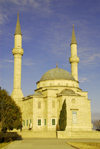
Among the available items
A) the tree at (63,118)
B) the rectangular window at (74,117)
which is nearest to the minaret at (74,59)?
the rectangular window at (74,117)

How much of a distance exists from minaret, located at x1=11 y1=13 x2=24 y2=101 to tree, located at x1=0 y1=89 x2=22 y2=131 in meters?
19.7

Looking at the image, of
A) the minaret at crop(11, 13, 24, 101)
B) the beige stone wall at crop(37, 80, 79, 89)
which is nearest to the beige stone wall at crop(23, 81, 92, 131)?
the minaret at crop(11, 13, 24, 101)

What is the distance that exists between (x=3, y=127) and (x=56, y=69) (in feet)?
105

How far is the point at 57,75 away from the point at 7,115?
29.0m

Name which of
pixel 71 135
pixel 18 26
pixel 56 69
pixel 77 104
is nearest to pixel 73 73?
pixel 56 69

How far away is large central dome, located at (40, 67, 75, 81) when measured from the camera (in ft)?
175

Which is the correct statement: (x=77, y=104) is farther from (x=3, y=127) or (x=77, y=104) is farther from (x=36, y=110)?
(x=3, y=127)

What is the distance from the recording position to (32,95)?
48094 mm

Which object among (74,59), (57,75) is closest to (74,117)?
Result: (57,75)

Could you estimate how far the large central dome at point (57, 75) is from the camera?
53250 mm

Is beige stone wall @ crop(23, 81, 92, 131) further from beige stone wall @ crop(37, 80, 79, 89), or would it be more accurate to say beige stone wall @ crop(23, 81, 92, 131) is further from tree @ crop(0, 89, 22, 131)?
tree @ crop(0, 89, 22, 131)

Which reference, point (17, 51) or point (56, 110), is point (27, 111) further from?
point (17, 51)

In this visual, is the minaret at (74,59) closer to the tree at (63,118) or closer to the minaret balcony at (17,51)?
the minaret balcony at (17,51)

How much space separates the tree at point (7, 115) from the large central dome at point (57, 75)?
83.6 feet
